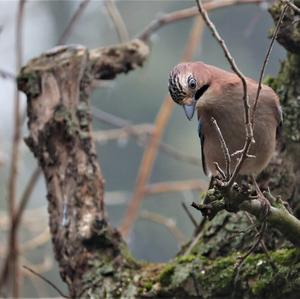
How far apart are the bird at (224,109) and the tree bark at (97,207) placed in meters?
0.27

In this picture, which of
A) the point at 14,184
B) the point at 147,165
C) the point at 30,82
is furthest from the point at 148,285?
the point at 147,165

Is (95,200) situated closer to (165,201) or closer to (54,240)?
(54,240)

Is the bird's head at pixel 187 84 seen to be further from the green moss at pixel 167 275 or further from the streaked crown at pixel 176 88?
the green moss at pixel 167 275

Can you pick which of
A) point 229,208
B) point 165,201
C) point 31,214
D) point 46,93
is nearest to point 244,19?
point 165,201

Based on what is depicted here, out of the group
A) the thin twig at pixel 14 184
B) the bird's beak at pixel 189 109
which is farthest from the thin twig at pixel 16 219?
the bird's beak at pixel 189 109

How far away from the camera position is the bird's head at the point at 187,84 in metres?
3.08

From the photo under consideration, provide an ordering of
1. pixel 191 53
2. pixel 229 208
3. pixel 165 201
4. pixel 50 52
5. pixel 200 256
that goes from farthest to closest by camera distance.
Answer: pixel 165 201
pixel 191 53
pixel 50 52
pixel 200 256
pixel 229 208

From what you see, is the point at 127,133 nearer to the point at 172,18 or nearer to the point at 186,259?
the point at 172,18

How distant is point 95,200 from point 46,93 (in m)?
0.52

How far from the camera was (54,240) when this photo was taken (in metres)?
3.67

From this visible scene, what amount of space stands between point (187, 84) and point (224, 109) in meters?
0.35

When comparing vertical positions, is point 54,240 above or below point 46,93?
below

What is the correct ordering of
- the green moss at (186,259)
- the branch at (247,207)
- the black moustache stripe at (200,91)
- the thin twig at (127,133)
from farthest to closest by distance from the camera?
the thin twig at (127,133) → the green moss at (186,259) → the black moustache stripe at (200,91) → the branch at (247,207)

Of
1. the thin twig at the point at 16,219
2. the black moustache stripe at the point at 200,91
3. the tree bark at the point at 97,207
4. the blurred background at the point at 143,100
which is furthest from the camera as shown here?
the blurred background at the point at 143,100
